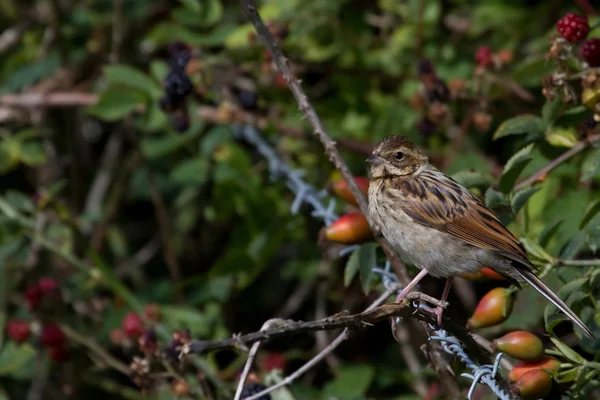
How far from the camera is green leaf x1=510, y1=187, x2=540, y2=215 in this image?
273 centimetres

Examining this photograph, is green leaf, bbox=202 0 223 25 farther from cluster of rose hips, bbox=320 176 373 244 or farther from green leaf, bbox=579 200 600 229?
green leaf, bbox=579 200 600 229

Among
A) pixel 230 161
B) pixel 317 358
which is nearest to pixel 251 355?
pixel 317 358

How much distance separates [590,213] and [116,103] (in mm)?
2379

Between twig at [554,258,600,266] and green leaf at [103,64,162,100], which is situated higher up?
green leaf at [103,64,162,100]

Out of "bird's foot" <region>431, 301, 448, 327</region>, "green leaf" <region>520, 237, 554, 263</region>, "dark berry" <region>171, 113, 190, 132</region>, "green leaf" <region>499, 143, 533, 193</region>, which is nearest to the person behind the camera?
"bird's foot" <region>431, 301, 448, 327</region>

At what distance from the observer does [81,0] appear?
227 inches

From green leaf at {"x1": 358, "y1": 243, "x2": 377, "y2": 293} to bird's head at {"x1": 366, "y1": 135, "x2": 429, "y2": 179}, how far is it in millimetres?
549

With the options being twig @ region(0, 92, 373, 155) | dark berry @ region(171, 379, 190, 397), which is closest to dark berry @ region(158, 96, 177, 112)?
twig @ region(0, 92, 373, 155)

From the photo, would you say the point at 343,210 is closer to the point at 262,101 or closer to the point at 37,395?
the point at 262,101

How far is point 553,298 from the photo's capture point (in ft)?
8.16

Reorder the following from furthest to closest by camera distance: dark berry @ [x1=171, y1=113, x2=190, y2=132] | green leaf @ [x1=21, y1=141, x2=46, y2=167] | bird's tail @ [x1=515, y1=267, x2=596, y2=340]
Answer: green leaf @ [x1=21, y1=141, x2=46, y2=167] → dark berry @ [x1=171, y1=113, x2=190, y2=132] → bird's tail @ [x1=515, y1=267, x2=596, y2=340]

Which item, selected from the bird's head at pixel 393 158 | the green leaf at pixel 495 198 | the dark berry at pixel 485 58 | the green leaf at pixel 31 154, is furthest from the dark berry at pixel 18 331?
the dark berry at pixel 485 58

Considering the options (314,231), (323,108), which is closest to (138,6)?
(323,108)

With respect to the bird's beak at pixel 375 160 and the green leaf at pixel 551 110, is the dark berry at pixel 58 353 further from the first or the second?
the green leaf at pixel 551 110
